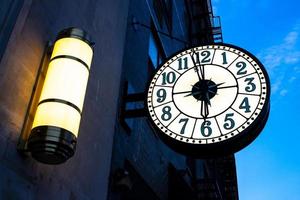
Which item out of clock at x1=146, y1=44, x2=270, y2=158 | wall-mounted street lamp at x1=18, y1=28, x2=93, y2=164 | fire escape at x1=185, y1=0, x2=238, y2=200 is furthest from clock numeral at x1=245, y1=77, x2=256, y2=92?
fire escape at x1=185, y1=0, x2=238, y2=200

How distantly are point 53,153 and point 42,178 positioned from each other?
533 mm

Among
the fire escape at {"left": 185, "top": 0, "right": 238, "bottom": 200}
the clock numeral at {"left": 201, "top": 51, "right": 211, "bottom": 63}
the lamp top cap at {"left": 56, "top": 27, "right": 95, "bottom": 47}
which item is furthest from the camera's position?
the fire escape at {"left": 185, "top": 0, "right": 238, "bottom": 200}

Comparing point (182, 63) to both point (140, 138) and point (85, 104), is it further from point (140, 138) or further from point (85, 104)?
point (140, 138)

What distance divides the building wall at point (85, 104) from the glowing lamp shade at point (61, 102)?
0.19 meters

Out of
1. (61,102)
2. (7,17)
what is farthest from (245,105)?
(7,17)

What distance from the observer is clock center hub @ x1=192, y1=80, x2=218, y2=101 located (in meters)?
4.68

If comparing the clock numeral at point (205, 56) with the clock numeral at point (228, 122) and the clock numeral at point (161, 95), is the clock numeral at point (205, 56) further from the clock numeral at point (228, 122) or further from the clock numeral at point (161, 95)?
the clock numeral at point (228, 122)

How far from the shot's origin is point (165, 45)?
9922 millimetres

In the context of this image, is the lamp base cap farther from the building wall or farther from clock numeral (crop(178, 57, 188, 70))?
clock numeral (crop(178, 57, 188, 70))

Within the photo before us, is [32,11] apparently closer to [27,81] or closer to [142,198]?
[27,81]

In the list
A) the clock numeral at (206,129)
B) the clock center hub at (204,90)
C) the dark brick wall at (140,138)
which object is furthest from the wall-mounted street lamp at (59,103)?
the dark brick wall at (140,138)

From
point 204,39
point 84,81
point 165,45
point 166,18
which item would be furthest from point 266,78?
point 204,39

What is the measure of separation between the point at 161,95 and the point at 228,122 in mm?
967

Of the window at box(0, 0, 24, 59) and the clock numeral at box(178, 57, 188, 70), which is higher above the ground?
the clock numeral at box(178, 57, 188, 70)
